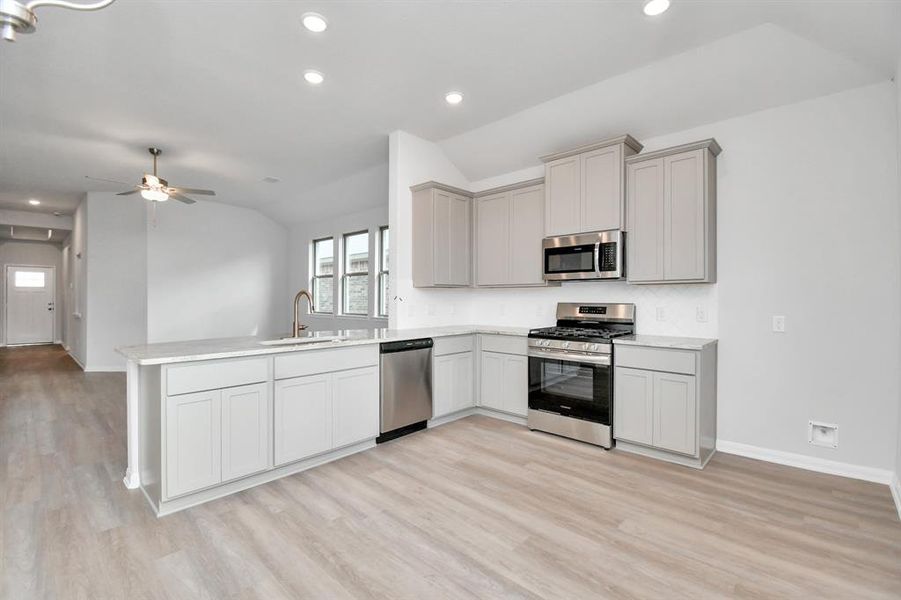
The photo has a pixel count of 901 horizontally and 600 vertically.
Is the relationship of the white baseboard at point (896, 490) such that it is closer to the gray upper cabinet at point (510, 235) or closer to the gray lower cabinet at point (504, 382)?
the gray lower cabinet at point (504, 382)

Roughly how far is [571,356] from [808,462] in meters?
1.77

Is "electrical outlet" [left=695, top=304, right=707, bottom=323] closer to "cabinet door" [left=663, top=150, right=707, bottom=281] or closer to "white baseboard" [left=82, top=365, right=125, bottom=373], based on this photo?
"cabinet door" [left=663, top=150, right=707, bottom=281]

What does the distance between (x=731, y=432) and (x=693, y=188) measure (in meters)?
1.95

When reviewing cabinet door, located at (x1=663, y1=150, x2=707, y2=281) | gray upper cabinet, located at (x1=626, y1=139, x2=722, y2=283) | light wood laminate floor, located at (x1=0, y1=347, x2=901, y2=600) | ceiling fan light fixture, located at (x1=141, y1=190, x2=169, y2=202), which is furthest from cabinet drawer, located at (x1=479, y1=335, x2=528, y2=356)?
ceiling fan light fixture, located at (x1=141, y1=190, x2=169, y2=202)

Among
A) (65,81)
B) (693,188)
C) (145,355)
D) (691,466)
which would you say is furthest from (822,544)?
(65,81)

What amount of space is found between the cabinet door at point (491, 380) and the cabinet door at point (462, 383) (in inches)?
4.3

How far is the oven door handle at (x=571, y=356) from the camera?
3370 millimetres

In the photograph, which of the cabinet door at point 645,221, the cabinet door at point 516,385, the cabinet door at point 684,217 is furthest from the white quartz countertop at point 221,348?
the cabinet door at point 684,217

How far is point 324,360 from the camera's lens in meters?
3.09

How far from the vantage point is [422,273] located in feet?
14.2

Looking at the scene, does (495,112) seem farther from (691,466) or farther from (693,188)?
(691,466)

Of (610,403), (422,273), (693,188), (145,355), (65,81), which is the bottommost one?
(610,403)

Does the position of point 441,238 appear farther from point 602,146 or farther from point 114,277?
point 114,277

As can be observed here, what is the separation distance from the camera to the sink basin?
3000mm
